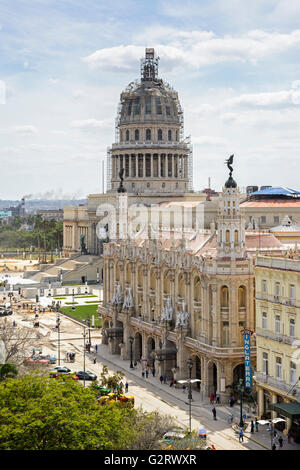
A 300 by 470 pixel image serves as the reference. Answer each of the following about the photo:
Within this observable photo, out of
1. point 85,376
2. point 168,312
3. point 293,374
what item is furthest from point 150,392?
point 293,374

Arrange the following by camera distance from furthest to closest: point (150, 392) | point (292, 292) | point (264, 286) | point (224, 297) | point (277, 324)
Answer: point (150, 392), point (224, 297), point (264, 286), point (277, 324), point (292, 292)

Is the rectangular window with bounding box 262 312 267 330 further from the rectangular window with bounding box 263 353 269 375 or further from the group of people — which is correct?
the group of people

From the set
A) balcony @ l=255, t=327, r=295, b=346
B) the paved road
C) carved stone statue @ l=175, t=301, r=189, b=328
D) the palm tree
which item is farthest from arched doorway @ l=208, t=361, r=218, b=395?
the palm tree

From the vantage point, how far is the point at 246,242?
83.3 meters

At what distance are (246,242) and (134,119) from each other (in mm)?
110627

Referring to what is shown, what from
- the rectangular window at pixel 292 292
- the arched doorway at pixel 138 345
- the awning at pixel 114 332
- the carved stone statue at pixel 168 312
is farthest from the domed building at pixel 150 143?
the rectangular window at pixel 292 292

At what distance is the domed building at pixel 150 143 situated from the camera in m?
187

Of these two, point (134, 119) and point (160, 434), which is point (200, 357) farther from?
point (134, 119)

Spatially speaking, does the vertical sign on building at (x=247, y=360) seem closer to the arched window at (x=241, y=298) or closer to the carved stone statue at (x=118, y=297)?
the arched window at (x=241, y=298)

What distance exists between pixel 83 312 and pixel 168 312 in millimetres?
48336

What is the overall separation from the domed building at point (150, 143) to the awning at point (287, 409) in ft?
411

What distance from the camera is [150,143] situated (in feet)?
614

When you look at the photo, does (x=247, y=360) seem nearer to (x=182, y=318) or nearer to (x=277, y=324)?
(x=277, y=324)
